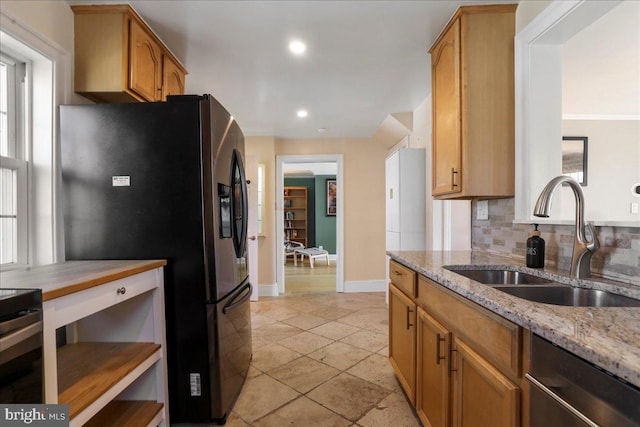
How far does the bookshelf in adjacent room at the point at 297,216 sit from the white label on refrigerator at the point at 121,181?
682cm

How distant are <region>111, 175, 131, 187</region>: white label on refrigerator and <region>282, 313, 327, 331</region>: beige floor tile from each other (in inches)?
85.3

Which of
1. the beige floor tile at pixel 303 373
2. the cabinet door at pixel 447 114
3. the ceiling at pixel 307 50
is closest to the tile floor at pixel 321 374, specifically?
the beige floor tile at pixel 303 373

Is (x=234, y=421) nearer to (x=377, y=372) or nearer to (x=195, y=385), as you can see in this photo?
(x=195, y=385)

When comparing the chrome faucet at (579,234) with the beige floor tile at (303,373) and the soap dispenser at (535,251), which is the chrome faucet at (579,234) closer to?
the soap dispenser at (535,251)

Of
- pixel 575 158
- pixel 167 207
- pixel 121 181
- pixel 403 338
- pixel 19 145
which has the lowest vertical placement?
pixel 403 338

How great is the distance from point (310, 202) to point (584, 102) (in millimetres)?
6312

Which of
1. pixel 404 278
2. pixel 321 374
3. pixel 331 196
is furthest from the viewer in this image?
pixel 331 196

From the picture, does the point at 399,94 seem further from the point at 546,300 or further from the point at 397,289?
the point at 546,300

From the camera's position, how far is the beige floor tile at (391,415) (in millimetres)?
1691

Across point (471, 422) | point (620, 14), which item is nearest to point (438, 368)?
point (471, 422)

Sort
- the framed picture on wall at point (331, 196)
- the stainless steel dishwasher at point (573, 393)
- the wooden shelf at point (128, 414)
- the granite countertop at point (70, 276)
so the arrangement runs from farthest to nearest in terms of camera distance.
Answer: the framed picture on wall at point (331, 196), the wooden shelf at point (128, 414), the granite countertop at point (70, 276), the stainless steel dishwasher at point (573, 393)

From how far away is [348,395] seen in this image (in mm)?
1963

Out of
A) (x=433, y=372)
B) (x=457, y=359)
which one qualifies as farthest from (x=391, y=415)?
(x=457, y=359)

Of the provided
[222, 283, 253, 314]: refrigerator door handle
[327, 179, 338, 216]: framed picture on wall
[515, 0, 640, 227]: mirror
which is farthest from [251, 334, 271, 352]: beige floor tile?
[327, 179, 338, 216]: framed picture on wall
